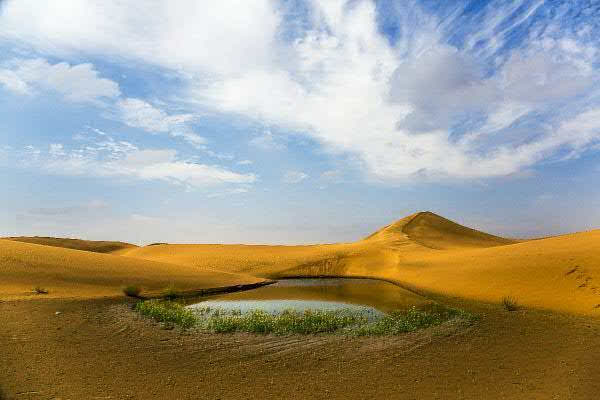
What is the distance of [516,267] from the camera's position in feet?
71.7

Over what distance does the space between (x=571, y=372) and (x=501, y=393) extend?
246 centimetres

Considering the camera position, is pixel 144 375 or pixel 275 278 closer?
pixel 144 375

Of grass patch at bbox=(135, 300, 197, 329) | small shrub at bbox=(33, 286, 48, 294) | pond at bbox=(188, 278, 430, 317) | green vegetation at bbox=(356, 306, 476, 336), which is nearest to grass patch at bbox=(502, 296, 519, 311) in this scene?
green vegetation at bbox=(356, 306, 476, 336)

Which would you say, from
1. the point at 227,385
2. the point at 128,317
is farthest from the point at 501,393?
the point at 128,317

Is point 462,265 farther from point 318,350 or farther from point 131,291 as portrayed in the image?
point 131,291

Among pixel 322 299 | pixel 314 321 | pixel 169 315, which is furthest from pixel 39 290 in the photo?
pixel 322 299

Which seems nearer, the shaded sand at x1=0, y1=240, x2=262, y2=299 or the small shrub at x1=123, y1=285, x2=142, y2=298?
the shaded sand at x1=0, y1=240, x2=262, y2=299

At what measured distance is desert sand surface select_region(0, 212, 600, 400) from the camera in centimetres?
820

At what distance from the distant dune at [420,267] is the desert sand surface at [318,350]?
0.13m

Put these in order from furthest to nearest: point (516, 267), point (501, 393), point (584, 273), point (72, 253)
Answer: point (72, 253), point (516, 267), point (584, 273), point (501, 393)

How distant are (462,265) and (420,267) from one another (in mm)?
4217

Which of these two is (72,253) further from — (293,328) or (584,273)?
(584,273)

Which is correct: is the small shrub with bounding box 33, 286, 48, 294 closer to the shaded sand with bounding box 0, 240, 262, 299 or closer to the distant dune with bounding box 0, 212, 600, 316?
the shaded sand with bounding box 0, 240, 262, 299

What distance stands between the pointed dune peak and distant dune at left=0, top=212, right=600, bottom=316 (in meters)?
1.48
